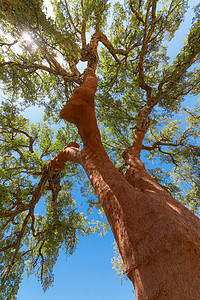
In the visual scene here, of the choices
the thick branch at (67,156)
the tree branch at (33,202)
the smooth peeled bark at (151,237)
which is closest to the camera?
the smooth peeled bark at (151,237)

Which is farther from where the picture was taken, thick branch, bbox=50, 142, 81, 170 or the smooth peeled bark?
thick branch, bbox=50, 142, 81, 170

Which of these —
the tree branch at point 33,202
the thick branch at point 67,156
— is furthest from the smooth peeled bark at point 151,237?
the tree branch at point 33,202

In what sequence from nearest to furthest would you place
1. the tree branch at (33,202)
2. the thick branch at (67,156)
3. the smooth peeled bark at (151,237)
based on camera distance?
the smooth peeled bark at (151,237) < the thick branch at (67,156) < the tree branch at (33,202)

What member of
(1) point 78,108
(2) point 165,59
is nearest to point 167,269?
(1) point 78,108

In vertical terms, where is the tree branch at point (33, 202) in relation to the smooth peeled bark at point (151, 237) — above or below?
above

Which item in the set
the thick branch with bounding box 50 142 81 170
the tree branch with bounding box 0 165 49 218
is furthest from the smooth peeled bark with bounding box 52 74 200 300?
the tree branch with bounding box 0 165 49 218

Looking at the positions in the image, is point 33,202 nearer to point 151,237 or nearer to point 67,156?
point 67,156

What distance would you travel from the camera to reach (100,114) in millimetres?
9281

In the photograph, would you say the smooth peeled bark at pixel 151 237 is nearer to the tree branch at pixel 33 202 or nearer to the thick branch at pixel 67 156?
the thick branch at pixel 67 156

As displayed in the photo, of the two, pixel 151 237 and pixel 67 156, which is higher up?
pixel 67 156

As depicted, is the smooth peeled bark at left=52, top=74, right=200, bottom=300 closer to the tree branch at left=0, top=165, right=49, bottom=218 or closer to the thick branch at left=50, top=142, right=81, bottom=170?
the thick branch at left=50, top=142, right=81, bottom=170

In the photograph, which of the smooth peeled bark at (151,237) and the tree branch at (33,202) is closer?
the smooth peeled bark at (151,237)

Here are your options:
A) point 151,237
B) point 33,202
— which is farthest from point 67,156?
point 151,237

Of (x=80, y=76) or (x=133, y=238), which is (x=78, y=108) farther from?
(x=80, y=76)
